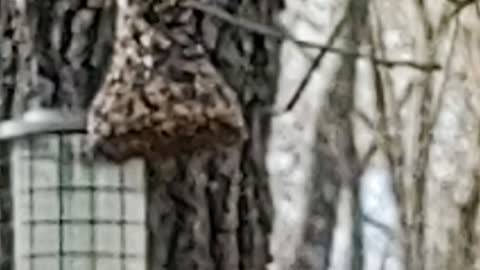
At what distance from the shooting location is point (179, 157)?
142 cm

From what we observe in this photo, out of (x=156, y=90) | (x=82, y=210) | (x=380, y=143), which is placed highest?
(x=380, y=143)

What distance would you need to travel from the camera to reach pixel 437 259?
12.6 ft

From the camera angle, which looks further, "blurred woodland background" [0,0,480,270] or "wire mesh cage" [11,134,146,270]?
"blurred woodland background" [0,0,480,270]

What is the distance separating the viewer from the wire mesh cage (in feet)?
4.64

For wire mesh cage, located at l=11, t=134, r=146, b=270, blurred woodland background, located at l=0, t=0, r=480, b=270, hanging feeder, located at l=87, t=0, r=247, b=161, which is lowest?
wire mesh cage, located at l=11, t=134, r=146, b=270

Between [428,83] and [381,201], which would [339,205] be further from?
[428,83]

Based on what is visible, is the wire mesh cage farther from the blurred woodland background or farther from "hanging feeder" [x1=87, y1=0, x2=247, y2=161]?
the blurred woodland background

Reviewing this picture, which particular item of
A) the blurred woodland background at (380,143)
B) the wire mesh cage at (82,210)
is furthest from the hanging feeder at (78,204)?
the blurred woodland background at (380,143)

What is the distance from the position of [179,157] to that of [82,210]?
0.34 ft

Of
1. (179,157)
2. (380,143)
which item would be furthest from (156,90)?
(380,143)

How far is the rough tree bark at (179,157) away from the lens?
4.66 ft

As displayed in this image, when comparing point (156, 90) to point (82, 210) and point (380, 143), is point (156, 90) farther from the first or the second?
point (380, 143)

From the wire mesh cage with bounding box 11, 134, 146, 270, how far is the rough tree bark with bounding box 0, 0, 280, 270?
0.02m

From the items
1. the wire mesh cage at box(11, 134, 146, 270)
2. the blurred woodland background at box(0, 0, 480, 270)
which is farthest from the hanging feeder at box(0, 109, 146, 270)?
the blurred woodland background at box(0, 0, 480, 270)
